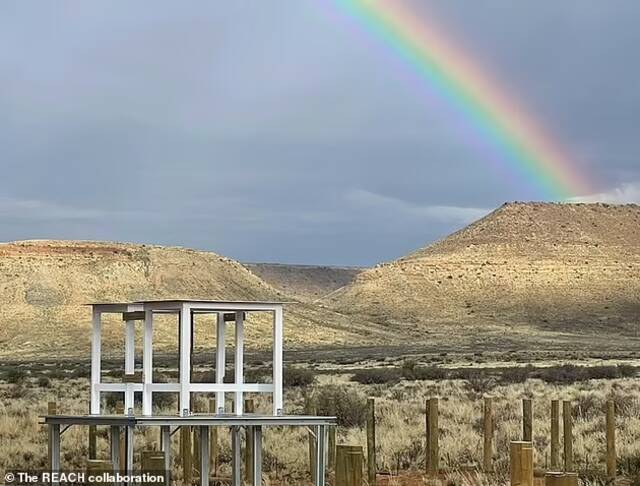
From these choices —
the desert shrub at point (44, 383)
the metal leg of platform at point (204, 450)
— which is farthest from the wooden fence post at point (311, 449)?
the desert shrub at point (44, 383)

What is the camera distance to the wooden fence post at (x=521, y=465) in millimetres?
7327

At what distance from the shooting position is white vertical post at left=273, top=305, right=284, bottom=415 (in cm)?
1290

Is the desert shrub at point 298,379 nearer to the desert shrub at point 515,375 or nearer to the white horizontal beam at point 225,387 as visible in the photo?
the desert shrub at point 515,375

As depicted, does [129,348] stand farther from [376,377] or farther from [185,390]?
[376,377]

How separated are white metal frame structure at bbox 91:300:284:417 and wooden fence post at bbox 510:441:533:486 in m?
5.16

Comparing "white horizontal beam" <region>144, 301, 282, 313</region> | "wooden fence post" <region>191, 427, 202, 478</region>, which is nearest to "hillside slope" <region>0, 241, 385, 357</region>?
"wooden fence post" <region>191, 427, 202, 478</region>

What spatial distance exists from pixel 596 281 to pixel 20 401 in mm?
99275

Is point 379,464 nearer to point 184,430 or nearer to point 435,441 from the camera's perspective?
point 435,441

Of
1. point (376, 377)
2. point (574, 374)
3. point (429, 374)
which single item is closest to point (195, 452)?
point (376, 377)

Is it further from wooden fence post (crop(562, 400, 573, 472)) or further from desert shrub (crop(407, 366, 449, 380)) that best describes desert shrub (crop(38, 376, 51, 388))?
wooden fence post (crop(562, 400, 573, 472))

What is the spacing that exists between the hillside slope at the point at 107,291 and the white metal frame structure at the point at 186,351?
69.7 meters

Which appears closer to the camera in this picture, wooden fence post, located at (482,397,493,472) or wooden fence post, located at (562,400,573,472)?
wooden fence post, located at (562,400,573,472)

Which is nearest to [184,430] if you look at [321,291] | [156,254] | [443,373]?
[443,373]

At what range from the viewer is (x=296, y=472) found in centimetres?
1812
